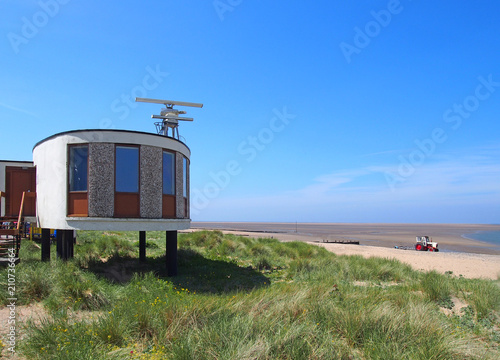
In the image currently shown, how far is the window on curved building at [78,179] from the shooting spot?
10969 millimetres

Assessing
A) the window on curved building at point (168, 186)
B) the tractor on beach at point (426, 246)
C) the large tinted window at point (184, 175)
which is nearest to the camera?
the window on curved building at point (168, 186)

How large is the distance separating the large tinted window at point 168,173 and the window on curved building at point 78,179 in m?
2.46

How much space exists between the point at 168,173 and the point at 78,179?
2849 millimetres

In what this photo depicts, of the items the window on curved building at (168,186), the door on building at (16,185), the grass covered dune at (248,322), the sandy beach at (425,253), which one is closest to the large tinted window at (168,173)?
the window on curved building at (168,186)

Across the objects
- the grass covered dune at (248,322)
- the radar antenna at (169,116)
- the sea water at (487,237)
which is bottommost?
the sea water at (487,237)

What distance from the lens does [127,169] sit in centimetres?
1132

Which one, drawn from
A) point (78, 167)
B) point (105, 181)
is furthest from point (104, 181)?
point (78, 167)

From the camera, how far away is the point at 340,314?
7.00 m

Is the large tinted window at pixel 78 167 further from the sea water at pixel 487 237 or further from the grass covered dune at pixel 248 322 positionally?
the sea water at pixel 487 237

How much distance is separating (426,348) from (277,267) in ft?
36.0

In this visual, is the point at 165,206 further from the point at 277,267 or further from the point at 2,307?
the point at 277,267

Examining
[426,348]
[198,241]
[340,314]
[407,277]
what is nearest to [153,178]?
[340,314]

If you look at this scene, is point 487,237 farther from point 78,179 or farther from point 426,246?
point 78,179

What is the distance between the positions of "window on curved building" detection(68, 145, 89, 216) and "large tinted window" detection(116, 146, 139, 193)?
0.94 meters
